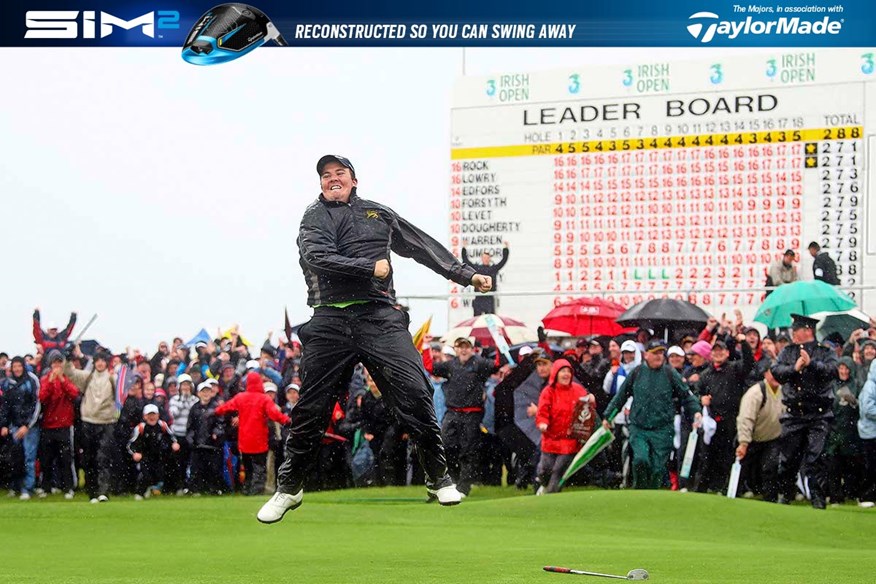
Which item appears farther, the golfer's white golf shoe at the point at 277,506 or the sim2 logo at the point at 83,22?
the sim2 logo at the point at 83,22

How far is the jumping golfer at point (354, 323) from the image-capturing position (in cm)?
953

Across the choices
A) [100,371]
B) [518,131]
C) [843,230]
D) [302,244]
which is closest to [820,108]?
[843,230]

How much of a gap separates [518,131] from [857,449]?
599 inches

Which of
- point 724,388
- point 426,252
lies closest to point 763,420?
point 724,388

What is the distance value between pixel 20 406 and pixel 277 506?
12.8 meters

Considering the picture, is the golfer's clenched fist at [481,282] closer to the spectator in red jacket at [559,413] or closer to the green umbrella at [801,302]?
the spectator in red jacket at [559,413]

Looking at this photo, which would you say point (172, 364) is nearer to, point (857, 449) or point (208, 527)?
point (208, 527)

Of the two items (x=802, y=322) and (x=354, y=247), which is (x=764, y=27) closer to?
(x=802, y=322)

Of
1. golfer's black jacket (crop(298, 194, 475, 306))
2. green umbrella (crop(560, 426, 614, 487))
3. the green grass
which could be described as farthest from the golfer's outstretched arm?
green umbrella (crop(560, 426, 614, 487))

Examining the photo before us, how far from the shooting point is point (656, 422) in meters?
18.6

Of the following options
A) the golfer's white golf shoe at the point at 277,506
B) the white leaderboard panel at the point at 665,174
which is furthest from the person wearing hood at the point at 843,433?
the golfer's white golf shoe at the point at 277,506

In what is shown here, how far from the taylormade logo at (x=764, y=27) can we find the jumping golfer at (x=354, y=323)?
33.0ft

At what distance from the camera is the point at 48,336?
78.8 feet

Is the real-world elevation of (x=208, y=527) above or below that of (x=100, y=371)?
below
